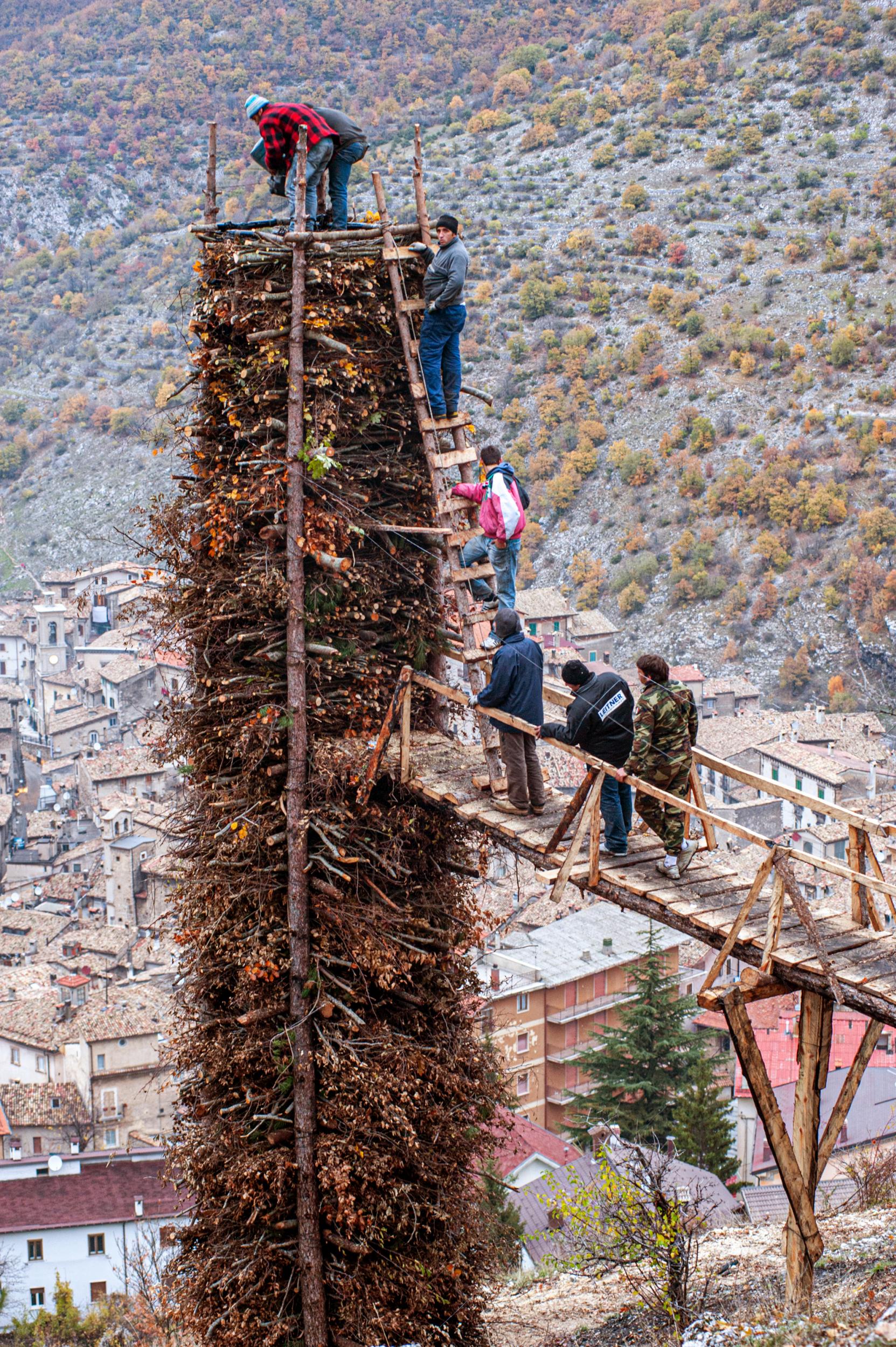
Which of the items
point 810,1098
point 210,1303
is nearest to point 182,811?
point 210,1303

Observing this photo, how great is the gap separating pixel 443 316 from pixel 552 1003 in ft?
116

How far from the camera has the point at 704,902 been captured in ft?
30.8

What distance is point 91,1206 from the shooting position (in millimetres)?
36219

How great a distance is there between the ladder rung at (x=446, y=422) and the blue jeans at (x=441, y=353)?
118 mm

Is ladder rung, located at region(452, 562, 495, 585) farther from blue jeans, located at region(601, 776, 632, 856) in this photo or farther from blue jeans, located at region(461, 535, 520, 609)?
blue jeans, located at region(601, 776, 632, 856)

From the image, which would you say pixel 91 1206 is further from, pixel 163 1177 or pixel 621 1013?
pixel 163 1177

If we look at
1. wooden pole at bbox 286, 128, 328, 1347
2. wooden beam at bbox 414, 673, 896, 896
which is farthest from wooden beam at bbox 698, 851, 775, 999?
wooden pole at bbox 286, 128, 328, 1347

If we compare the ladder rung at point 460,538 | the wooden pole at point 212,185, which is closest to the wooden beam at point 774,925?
the ladder rung at point 460,538

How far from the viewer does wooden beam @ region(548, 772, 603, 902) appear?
9609mm

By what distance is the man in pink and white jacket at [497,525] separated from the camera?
1120cm

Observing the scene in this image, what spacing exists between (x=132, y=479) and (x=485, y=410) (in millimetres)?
37855

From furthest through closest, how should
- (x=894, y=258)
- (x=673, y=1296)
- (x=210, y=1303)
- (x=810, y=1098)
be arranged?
(x=894, y=258), (x=673, y=1296), (x=210, y=1303), (x=810, y=1098)

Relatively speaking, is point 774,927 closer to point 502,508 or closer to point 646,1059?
point 502,508

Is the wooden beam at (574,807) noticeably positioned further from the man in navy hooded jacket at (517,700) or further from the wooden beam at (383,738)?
the wooden beam at (383,738)
